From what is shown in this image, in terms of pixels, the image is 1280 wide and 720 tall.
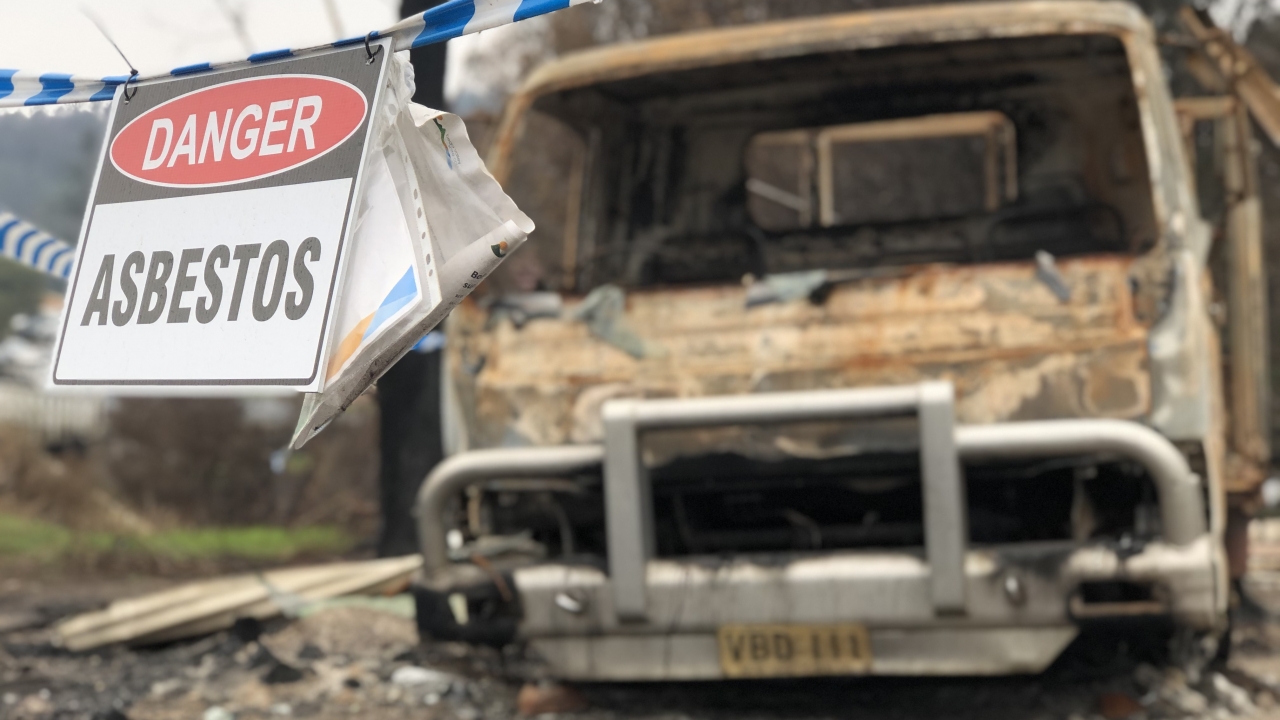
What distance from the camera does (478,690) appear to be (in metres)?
4.61

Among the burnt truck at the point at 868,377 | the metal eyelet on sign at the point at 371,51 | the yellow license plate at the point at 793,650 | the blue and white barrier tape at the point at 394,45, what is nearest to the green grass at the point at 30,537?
the burnt truck at the point at 868,377

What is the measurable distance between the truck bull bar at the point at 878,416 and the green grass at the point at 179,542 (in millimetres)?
5197

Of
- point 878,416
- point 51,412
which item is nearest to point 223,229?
point 878,416

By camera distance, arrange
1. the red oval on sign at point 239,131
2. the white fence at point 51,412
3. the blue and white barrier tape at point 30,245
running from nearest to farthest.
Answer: the red oval on sign at point 239,131 < the blue and white barrier tape at point 30,245 < the white fence at point 51,412

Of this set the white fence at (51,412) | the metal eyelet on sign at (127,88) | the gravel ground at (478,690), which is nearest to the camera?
the metal eyelet on sign at (127,88)

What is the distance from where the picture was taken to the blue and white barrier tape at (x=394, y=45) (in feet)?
6.61

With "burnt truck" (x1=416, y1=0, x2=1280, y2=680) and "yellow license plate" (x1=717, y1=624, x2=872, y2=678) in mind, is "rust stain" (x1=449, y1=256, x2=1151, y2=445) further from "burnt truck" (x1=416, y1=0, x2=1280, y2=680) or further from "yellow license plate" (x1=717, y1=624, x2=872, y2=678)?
"yellow license plate" (x1=717, y1=624, x2=872, y2=678)

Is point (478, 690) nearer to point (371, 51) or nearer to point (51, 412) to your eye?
point (371, 51)

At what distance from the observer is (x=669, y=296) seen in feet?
13.8

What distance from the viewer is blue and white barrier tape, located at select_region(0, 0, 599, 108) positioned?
202cm

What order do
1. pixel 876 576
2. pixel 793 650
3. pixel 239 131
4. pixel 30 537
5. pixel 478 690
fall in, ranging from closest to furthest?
pixel 239 131, pixel 876 576, pixel 793 650, pixel 478 690, pixel 30 537

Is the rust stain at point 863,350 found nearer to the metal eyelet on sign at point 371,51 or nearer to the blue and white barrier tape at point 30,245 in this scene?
the blue and white barrier tape at point 30,245

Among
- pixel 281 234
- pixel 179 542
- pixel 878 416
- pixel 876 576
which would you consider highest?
pixel 281 234

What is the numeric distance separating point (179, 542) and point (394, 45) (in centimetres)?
762
